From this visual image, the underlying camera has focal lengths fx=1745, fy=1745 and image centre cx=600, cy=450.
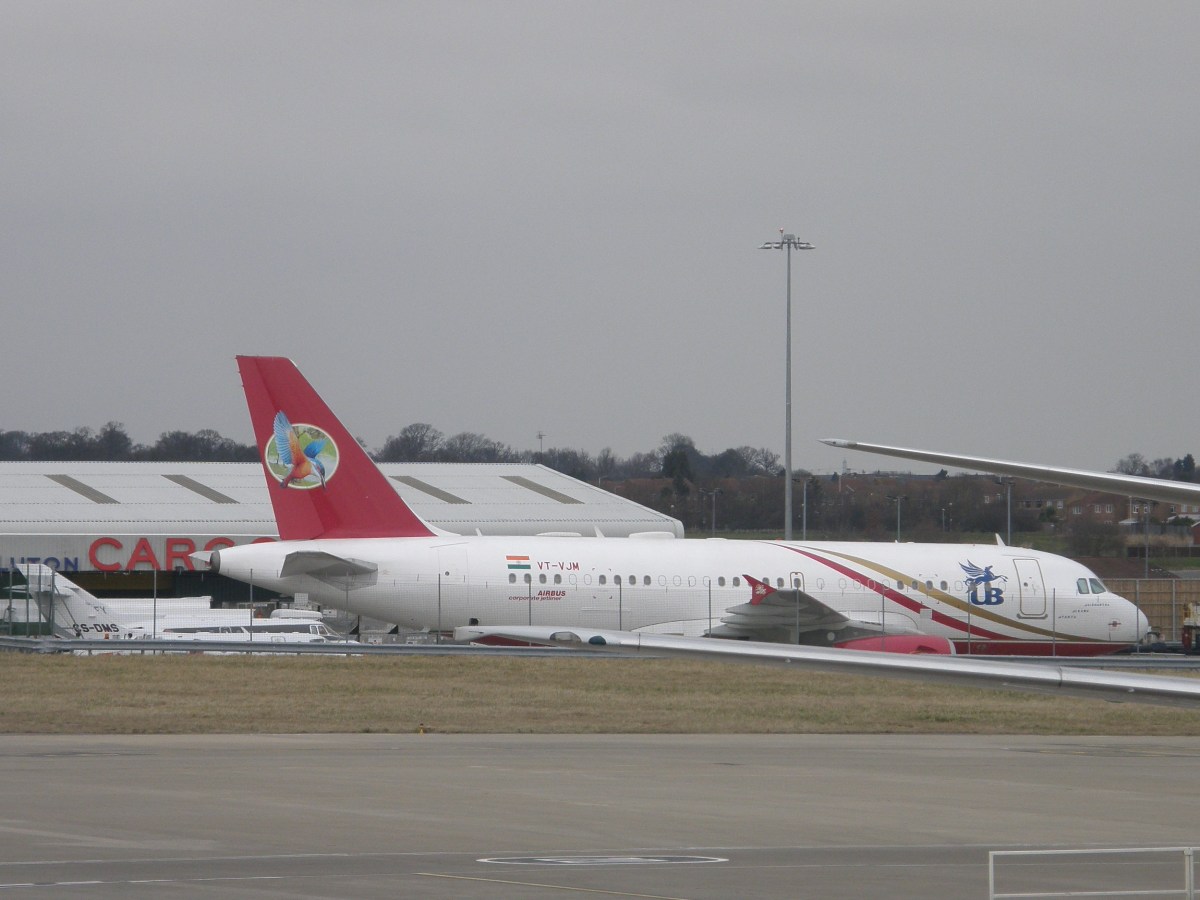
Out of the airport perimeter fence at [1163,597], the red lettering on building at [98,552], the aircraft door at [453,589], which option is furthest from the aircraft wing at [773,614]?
the red lettering on building at [98,552]

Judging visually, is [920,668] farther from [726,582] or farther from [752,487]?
[752,487]

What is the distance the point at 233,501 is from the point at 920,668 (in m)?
57.7

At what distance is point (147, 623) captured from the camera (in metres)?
47.2

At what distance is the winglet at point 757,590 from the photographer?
122 ft

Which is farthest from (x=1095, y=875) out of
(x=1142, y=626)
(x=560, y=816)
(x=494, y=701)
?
(x=1142, y=626)

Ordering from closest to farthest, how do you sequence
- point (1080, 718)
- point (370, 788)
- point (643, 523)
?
1. point (370, 788)
2. point (1080, 718)
3. point (643, 523)

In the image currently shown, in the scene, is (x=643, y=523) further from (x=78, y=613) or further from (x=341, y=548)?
(x=341, y=548)

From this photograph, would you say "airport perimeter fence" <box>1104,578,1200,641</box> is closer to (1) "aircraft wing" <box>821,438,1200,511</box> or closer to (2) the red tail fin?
(2) the red tail fin

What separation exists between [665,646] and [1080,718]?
17140 millimetres

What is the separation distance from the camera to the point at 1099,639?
131 ft

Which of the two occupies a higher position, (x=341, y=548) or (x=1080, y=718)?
(x=341, y=548)

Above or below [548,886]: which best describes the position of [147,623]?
above

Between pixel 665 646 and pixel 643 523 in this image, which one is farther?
pixel 643 523

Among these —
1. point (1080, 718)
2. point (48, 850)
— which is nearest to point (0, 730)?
point (48, 850)
